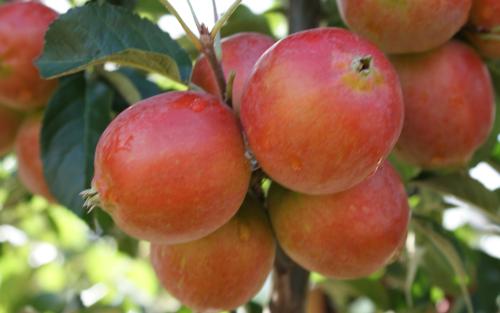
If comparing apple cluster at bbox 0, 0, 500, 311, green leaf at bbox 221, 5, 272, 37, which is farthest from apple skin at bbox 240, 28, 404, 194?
green leaf at bbox 221, 5, 272, 37

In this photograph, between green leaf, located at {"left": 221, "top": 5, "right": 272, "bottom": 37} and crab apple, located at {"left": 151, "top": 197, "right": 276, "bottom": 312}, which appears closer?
crab apple, located at {"left": 151, "top": 197, "right": 276, "bottom": 312}

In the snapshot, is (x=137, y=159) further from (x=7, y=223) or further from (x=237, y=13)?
(x=7, y=223)

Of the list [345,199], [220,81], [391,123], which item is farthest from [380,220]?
[220,81]

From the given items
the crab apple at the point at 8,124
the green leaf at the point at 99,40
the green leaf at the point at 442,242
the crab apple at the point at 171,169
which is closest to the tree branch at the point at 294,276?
the green leaf at the point at 442,242

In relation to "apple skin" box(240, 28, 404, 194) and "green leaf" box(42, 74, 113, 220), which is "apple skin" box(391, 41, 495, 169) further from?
"green leaf" box(42, 74, 113, 220)

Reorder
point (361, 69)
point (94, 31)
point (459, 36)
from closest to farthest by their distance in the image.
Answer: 1. point (361, 69)
2. point (94, 31)
3. point (459, 36)

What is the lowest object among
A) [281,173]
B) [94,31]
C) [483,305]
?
[483,305]
